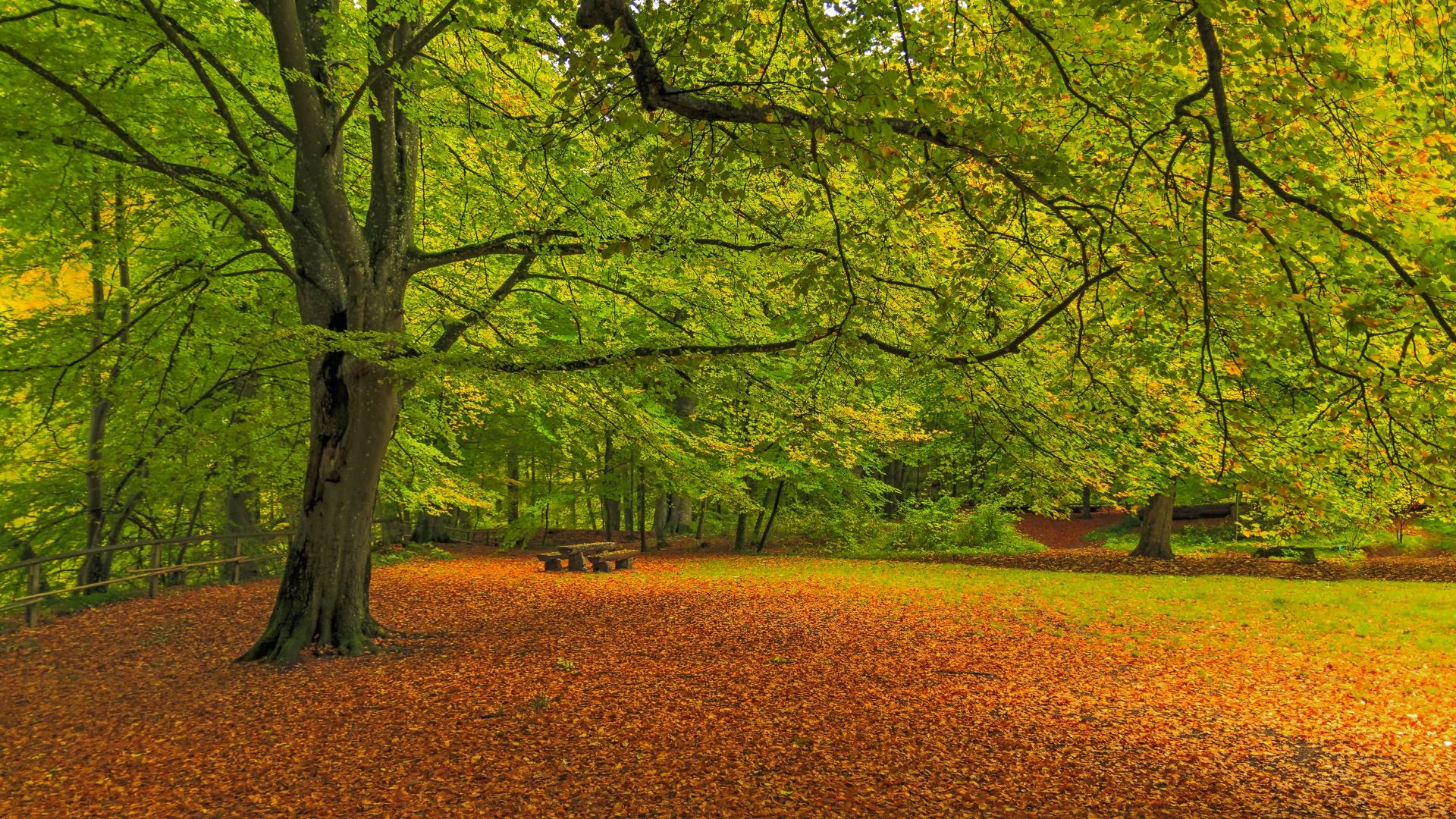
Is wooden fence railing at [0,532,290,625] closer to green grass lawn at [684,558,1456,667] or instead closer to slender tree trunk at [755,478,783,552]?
green grass lawn at [684,558,1456,667]

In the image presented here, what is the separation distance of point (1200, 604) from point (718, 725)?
390 inches

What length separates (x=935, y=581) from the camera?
1538 centimetres

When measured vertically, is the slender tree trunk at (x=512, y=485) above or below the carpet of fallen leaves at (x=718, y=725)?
above

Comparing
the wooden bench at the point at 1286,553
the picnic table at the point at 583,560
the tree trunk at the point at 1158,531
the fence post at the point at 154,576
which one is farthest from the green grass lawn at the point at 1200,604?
the fence post at the point at 154,576

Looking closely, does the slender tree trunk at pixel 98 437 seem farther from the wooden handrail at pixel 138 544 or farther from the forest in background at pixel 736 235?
the wooden handrail at pixel 138 544

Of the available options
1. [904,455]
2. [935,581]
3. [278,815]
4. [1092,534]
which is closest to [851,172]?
[278,815]

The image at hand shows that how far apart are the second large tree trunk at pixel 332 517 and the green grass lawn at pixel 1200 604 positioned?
8.22m

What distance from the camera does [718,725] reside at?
6.28 m

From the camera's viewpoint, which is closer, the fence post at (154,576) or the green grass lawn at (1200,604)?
the green grass lawn at (1200,604)

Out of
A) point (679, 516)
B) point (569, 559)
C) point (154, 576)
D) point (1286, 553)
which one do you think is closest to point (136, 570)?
point (154, 576)

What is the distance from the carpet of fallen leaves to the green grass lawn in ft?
1.65

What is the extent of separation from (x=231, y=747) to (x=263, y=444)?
770cm

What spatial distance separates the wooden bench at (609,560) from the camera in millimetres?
17125

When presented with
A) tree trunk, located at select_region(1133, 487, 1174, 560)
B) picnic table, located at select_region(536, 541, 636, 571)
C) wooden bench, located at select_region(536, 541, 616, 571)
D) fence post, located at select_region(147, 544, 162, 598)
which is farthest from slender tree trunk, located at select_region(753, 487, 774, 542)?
fence post, located at select_region(147, 544, 162, 598)
